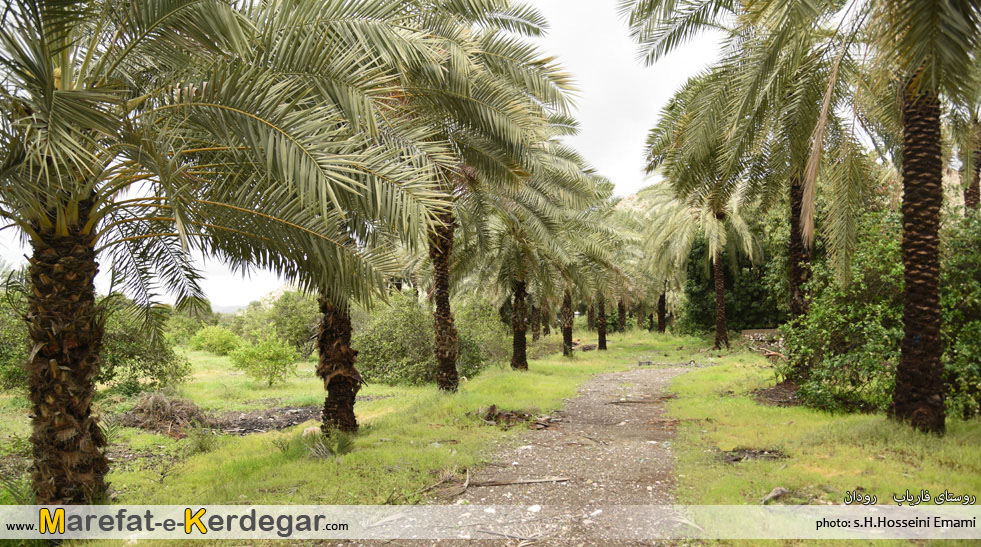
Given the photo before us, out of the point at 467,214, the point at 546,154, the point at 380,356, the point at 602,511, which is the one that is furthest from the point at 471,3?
the point at 380,356

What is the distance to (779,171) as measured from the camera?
1052cm

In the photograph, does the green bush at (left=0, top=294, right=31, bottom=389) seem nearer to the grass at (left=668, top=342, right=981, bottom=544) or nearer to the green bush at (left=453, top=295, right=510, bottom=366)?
the green bush at (left=453, top=295, right=510, bottom=366)

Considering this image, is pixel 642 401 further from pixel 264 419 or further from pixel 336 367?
pixel 264 419

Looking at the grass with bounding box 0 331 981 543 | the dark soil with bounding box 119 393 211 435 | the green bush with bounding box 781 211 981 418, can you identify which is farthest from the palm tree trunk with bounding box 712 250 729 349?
the dark soil with bounding box 119 393 211 435

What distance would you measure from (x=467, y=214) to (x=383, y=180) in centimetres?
773

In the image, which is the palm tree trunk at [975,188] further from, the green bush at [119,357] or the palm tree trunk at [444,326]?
the green bush at [119,357]

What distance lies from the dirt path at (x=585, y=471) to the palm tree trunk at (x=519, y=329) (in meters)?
6.52

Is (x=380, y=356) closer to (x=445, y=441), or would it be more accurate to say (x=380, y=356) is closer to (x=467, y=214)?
(x=467, y=214)

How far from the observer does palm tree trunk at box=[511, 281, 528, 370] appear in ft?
55.8

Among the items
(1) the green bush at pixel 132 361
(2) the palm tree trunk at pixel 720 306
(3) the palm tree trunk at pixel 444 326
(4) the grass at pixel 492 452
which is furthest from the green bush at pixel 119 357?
(2) the palm tree trunk at pixel 720 306

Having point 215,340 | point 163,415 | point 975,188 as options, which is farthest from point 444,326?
point 215,340

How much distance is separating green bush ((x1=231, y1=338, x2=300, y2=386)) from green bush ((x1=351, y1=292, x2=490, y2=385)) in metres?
2.28

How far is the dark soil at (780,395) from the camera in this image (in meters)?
9.74

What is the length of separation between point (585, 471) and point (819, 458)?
250 cm
